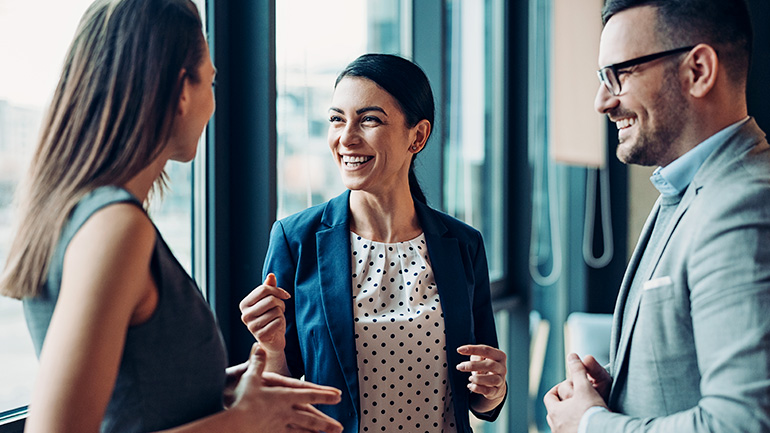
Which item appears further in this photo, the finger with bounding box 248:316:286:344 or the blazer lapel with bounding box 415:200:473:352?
the blazer lapel with bounding box 415:200:473:352

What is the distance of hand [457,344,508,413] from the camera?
1548 millimetres

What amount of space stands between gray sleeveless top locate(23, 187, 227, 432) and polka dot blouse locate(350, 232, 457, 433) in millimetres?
626

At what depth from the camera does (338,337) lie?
155 centimetres

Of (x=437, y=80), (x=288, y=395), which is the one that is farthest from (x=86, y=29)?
(x=437, y=80)

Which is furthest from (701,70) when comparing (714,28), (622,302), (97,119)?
(97,119)

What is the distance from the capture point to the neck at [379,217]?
1.72 m

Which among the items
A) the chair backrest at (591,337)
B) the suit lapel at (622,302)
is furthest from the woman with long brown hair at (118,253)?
the chair backrest at (591,337)

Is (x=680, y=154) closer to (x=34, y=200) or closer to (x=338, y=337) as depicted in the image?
(x=338, y=337)

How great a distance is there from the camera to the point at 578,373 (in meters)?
1.41

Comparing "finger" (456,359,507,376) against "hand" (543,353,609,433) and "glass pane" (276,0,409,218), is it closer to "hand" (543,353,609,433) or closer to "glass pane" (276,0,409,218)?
"hand" (543,353,609,433)

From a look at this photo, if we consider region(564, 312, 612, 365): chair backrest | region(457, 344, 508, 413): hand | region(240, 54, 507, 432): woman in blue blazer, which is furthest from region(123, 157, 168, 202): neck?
region(564, 312, 612, 365): chair backrest

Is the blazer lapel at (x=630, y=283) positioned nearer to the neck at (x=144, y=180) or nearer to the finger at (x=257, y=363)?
the finger at (x=257, y=363)

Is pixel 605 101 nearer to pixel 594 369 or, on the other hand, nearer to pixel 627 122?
pixel 627 122

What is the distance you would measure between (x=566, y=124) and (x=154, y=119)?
10.9ft
